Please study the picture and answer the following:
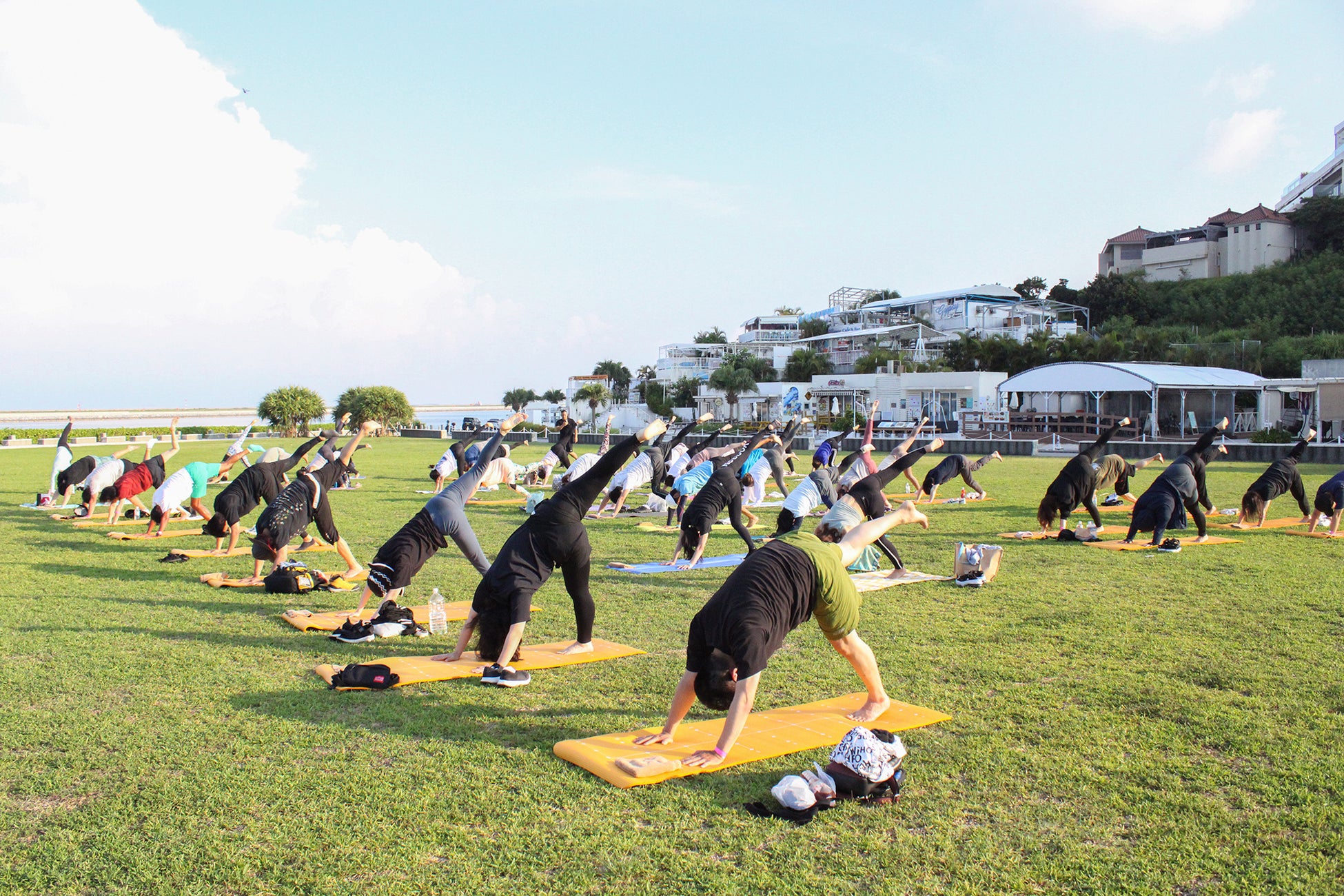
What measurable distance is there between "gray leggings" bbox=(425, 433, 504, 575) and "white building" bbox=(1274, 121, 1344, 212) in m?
90.3

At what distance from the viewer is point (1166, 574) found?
10891mm

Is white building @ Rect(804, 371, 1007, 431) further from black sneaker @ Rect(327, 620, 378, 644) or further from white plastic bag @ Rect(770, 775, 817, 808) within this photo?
white plastic bag @ Rect(770, 775, 817, 808)

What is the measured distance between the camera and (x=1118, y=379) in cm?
4009

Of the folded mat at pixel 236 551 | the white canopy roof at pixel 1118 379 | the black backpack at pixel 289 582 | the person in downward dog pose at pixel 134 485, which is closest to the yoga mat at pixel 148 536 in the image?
the person in downward dog pose at pixel 134 485

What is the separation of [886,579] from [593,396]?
68.2 meters

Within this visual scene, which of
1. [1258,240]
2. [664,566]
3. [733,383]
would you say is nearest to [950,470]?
[664,566]

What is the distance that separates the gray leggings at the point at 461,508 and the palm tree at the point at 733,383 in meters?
58.7

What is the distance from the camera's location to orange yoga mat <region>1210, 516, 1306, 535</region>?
48.4 feet

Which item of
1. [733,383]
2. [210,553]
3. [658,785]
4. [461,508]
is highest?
[733,383]

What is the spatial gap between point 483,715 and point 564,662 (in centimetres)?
131

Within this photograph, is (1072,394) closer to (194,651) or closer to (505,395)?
(194,651)

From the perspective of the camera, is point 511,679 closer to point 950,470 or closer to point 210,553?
point 210,553

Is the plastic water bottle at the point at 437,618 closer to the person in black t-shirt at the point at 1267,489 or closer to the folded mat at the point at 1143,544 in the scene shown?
the folded mat at the point at 1143,544

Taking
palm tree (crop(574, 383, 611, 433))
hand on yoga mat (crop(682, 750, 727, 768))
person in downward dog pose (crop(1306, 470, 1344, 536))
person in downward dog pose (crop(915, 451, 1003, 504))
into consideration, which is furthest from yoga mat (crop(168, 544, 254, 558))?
palm tree (crop(574, 383, 611, 433))
